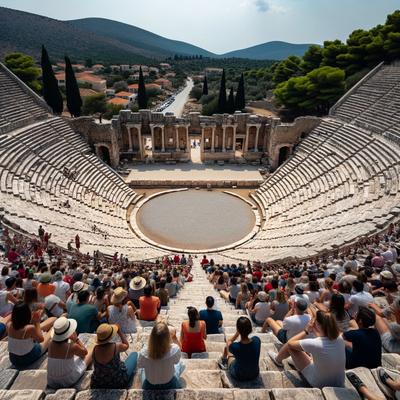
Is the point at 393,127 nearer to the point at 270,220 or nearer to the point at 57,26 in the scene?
the point at 270,220

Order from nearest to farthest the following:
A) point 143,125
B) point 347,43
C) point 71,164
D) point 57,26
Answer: point 71,164 → point 143,125 → point 347,43 → point 57,26

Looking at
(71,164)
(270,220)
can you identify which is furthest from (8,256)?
(270,220)

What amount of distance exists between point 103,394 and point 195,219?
1953cm

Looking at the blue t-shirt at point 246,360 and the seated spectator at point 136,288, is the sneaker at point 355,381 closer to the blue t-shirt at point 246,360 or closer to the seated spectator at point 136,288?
the blue t-shirt at point 246,360

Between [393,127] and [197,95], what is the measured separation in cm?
5274

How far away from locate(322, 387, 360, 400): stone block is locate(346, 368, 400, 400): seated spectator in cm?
10

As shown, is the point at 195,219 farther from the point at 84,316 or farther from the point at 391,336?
the point at 391,336

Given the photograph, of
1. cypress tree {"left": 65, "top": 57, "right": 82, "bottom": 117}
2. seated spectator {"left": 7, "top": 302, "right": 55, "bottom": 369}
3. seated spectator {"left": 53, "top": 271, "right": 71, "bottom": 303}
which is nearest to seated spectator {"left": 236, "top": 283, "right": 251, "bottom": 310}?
seated spectator {"left": 53, "top": 271, "right": 71, "bottom": 303}

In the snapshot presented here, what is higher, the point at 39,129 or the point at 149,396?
the point at 149,396

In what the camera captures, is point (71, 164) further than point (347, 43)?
No

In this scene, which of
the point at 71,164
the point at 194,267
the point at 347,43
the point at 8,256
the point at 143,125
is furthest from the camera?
the point at 347,43

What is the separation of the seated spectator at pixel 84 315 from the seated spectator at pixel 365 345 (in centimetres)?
468

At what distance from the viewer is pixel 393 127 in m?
23.7

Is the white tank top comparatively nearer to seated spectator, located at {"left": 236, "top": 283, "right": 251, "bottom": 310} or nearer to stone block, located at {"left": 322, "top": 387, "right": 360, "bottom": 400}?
stone block, located at {"left": 322, "top": 387, "right": 360, "bottom": 400}
